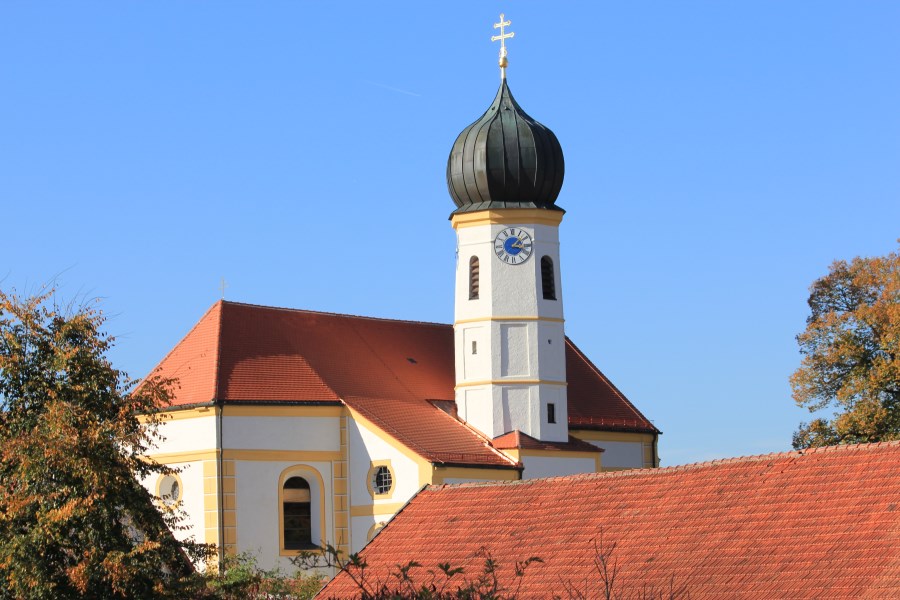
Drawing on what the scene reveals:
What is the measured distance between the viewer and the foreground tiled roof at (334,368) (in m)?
41.7

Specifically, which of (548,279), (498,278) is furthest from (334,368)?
(548,279)

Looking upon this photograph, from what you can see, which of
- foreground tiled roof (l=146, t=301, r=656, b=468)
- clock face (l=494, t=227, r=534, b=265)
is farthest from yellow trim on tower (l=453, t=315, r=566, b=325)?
foreground tiled roof (l=146, t=301, r=656, b=468)

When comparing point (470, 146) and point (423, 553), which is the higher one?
point (470, 146)

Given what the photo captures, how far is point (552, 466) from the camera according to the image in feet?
146

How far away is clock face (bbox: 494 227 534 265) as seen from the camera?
44625 millimetres

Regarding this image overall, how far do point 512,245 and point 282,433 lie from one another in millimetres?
7716

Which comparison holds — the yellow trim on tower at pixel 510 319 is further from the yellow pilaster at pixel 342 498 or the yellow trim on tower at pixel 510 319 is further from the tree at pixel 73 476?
the tree at pixel 73 476

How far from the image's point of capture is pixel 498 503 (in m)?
27.5

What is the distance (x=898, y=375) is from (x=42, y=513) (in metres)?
23.9

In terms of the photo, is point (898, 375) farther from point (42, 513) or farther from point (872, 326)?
point (42, 513)

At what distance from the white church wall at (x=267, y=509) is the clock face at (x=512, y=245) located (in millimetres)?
7155

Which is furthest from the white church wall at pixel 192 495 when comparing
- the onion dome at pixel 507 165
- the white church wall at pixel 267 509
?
the onion dome at pixel 507 165

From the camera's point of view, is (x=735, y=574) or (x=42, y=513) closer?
(x=735, y=574)

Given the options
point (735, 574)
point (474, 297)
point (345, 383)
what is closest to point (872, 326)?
point (474, 297)
